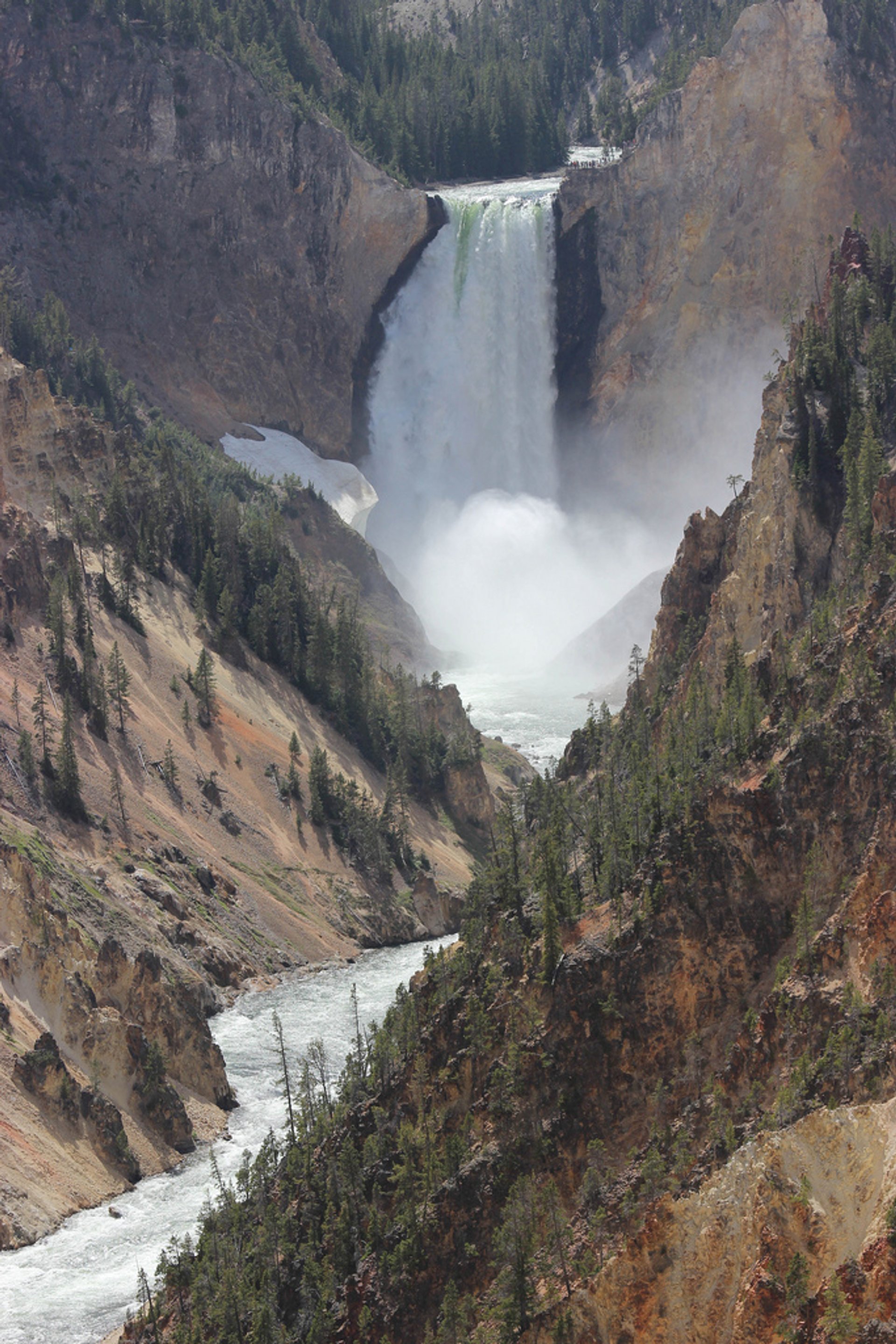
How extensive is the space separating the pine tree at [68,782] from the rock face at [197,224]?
82.7 metres

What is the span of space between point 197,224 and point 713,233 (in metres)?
53.1

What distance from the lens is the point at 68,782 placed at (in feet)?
297

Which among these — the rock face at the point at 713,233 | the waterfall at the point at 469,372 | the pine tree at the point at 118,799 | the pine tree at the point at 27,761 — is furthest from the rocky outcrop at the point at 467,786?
the rock face at the point at 713,233

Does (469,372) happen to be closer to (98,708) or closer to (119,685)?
(119,685)

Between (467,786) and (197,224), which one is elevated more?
(197,224)

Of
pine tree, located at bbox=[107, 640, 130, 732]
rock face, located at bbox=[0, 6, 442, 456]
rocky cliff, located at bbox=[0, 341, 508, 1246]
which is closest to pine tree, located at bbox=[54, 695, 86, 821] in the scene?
rocky cliff, located at bbox=[0, 341, 508, 1246]

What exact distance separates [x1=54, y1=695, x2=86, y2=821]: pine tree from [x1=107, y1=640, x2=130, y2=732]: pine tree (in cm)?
1110

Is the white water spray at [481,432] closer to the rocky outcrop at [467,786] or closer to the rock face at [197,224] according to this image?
the rock face at [197,224]

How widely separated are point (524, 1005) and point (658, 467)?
450 feet

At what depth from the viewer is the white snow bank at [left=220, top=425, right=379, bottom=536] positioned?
17388cm

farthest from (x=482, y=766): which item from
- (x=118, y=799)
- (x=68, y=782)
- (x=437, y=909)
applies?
(x=68, y=782)

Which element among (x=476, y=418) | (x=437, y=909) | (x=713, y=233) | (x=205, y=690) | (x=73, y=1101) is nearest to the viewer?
(x=73, y=1101)

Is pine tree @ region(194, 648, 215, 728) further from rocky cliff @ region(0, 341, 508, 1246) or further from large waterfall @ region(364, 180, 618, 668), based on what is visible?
large waterfall @ region(364, 180, 618, 668)

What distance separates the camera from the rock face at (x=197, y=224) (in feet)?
564
